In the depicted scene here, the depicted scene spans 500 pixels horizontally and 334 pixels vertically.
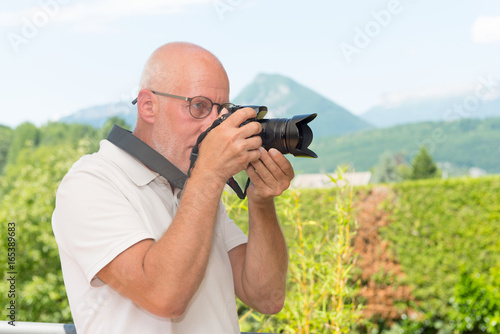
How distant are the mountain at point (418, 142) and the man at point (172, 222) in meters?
41.1

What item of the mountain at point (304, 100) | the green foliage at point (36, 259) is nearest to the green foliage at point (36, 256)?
the green foliage at point (36, 259)

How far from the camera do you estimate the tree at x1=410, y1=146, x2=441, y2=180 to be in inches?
1042

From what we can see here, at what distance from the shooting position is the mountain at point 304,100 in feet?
301

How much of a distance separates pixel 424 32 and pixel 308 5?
15.0 m

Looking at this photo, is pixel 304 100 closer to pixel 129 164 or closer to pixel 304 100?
pixel 304 100

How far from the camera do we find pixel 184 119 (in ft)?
3.89

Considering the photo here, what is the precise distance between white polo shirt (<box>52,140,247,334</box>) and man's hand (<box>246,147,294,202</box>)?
209mm

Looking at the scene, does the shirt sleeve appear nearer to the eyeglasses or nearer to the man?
the man

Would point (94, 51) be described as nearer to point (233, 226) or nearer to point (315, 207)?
point (315, 207)

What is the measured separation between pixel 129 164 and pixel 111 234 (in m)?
0.21

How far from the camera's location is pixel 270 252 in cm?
129

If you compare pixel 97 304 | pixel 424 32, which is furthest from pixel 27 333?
pixel 424 32

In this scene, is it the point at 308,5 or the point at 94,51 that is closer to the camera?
the point at 94,51

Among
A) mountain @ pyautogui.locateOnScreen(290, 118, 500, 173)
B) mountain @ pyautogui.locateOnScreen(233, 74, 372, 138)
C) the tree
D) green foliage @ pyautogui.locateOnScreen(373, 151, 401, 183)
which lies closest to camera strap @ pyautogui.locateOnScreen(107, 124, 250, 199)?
the tree
